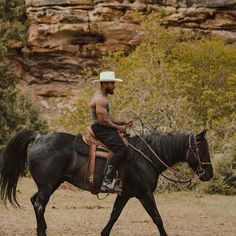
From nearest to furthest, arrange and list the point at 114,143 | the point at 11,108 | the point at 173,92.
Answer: the point at 114,143 < the point at 173,92 < the point at 11,108

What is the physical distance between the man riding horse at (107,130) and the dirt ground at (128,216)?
1.76 m

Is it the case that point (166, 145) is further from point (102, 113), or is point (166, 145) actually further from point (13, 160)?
point (13, 160)

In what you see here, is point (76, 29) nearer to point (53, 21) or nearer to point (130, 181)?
point (53, 21)

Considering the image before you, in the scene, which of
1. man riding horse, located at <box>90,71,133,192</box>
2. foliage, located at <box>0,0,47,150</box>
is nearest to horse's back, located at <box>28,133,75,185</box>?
man riding horse, located at <box>90,71,133,192</box>

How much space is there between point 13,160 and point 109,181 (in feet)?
6.03

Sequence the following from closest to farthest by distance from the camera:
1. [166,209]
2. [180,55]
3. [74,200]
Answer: [166,209] < [74,200] < [180,55]

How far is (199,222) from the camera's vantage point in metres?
14.4

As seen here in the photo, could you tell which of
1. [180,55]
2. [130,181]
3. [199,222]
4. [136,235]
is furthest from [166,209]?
[180,55]

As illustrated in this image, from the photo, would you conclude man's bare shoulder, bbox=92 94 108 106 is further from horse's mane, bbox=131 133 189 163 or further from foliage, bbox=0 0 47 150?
foliage, bbox=0 0 47 150

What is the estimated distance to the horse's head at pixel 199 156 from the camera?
1120cm

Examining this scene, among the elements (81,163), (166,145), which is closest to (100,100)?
(81,163)

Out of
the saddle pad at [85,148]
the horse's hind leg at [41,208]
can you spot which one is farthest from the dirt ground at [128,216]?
the saddle pad at [85,148]

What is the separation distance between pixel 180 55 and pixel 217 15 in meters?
12.0

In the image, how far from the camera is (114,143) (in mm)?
10742
